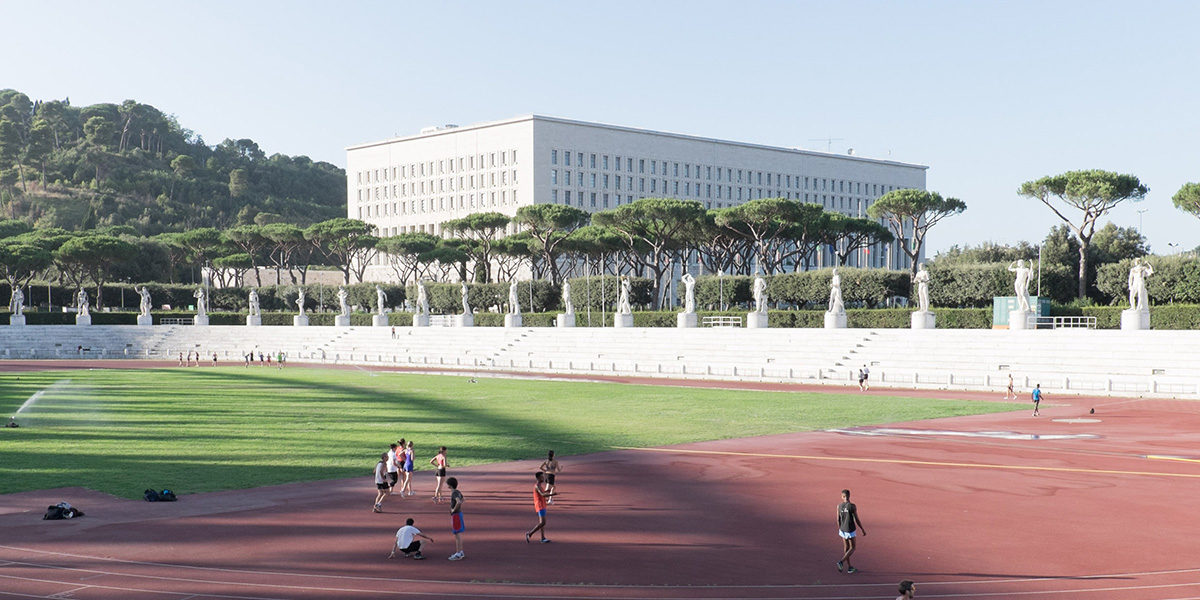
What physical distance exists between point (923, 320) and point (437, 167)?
102 m

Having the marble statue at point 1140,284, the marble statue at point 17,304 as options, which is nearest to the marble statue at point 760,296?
the marble statue at point 1140,284

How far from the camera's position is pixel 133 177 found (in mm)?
164125

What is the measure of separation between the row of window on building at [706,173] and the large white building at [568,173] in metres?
0.15

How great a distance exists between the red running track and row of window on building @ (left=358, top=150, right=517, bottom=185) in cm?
11506

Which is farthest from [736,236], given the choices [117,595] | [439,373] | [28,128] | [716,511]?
[28,128]

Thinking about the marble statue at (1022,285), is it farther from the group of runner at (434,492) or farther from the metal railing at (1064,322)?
the group of runner at (434,492)

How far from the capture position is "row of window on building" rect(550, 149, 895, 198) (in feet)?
461

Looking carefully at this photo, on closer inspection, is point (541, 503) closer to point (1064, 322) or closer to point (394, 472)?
point (394, 472)

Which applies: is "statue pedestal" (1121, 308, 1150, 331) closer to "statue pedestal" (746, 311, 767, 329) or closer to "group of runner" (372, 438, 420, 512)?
"statue pedestal" (746, 311, 767, 329)

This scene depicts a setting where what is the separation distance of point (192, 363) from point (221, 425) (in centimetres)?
4884

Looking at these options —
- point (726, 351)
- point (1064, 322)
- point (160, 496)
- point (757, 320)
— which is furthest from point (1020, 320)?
point (160, 496)

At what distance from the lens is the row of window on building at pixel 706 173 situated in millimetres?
140375

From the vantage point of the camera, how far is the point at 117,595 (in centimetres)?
1460

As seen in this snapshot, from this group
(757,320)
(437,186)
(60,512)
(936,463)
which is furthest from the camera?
(437,186)
